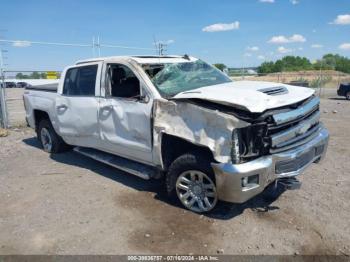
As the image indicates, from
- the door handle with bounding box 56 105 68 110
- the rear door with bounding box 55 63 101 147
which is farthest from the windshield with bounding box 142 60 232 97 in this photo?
the door handle with bounding box 56 105 68 110

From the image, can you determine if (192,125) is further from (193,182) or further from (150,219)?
(150,219)

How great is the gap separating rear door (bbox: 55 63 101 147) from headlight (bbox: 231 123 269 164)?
255 centimetres

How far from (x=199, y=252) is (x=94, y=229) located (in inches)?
50.2

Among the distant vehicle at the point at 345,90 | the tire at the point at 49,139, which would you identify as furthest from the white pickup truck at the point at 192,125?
the distant vehicle at the point at 345,90

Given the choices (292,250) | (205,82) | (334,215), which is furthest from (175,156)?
(334,215)

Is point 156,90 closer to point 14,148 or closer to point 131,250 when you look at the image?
point 131,250

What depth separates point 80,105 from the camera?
5406 mm

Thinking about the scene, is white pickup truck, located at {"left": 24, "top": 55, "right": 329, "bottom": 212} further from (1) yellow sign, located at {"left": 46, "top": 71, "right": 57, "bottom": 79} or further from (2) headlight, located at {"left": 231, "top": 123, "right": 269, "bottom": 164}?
(1) yellow sign, located at {"left": 46, "top": 71, "right": 57, "bottom": 79}

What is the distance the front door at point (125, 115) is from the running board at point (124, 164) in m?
0.15

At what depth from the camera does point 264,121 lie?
11.3ft

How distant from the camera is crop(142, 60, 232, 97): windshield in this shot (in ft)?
14.3

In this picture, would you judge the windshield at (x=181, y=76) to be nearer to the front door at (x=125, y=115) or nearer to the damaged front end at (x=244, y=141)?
the front door at (x=125, y=115)

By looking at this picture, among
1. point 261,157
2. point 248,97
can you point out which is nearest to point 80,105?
point 248,97

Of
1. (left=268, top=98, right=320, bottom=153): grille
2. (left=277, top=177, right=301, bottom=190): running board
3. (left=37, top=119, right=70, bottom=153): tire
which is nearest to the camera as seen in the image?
(left=268, top=98, right=320, bottom=153): grille
